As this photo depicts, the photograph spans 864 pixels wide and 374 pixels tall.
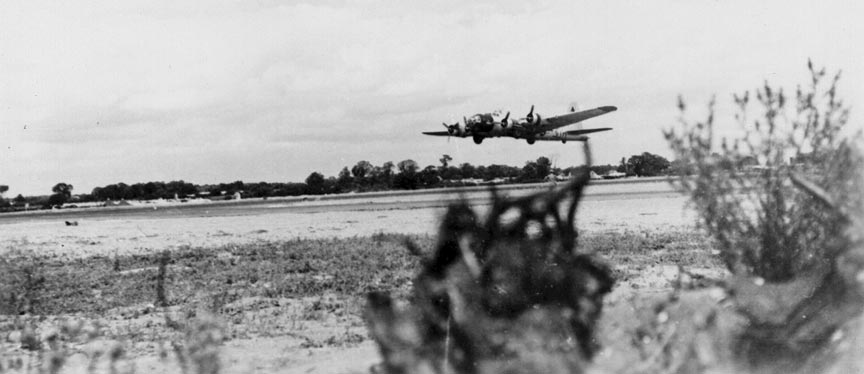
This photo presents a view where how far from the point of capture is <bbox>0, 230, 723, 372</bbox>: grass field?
23.9 feet

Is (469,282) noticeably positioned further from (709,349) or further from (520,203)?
(709,349)

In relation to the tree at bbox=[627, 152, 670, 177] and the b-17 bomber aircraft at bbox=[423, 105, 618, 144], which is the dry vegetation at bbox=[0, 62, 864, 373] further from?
the tree at bbox=[627, 152, 670, 177]

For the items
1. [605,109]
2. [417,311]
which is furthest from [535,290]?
[605,109]

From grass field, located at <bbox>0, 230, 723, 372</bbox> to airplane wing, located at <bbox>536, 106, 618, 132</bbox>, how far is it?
53.4ft

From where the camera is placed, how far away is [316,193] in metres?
85.7

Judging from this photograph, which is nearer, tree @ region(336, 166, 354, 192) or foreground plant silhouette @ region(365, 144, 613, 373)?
foreground plant silhouette @ region(365, 144, 613, 373)

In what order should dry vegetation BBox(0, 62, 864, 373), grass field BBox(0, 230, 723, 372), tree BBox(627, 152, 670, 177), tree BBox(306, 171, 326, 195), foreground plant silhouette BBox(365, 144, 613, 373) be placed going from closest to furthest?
dry vegetation BBox(0, 62, 864, 373), foreground plant silhouette BBox(365, 144, 613, 373), grass field BBox(0, 230, 723, 372), tree BBox(627, 152, 670, 177), tree BBox(306, 171, 326, 195)

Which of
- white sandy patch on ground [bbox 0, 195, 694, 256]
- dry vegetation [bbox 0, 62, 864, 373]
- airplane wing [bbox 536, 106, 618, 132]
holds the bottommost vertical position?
white sandy patch on ground [bbox 0, 195, 694, 256]

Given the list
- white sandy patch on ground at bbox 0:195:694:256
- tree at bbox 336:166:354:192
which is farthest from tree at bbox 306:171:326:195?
white sandy patch on ground at bbox 0:195:694:256

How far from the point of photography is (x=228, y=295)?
38.6 feet

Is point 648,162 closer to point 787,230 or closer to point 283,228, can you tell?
point 283,228

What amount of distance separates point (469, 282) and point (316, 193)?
83127mm

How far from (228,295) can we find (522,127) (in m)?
24.7

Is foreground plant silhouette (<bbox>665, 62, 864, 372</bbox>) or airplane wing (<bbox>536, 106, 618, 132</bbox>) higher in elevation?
airplane wing (<bbox>536, 106, 618, 132</bbox>)
